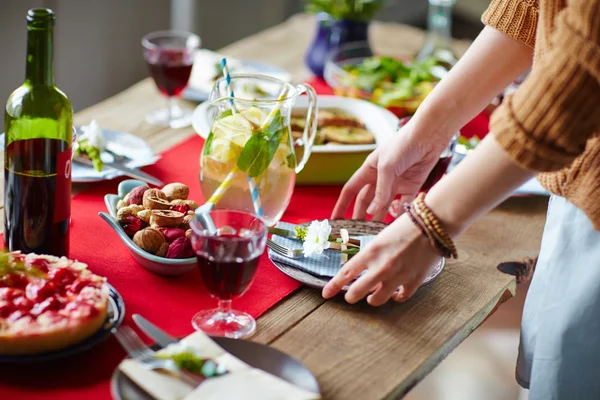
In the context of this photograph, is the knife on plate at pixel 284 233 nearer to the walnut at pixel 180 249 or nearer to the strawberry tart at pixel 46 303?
Result: the walnut at pixel 180 249

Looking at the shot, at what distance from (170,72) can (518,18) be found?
0.89 metres

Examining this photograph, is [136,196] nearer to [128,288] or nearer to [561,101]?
[128,288]

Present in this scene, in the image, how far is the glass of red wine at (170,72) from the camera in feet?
6.01

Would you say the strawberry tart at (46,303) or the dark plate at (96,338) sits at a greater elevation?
the strawberry tart at (46,303)

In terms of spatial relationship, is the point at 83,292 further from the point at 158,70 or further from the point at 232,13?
the point at 232,13

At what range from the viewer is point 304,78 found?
232cm

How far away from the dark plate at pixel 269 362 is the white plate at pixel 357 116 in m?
0.68

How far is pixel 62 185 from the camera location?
1.10 metres

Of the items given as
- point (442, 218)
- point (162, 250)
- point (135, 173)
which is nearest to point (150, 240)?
point (162, 250)

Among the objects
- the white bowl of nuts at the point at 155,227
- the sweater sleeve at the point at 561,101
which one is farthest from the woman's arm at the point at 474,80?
the white bowl of nuts at the point at 155,227

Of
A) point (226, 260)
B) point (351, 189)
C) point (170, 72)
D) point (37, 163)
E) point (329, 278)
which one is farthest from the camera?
point (170, 72)

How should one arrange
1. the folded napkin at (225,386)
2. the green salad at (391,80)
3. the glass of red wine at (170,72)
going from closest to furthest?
1. the folded napkin at (225,386)
2. the glass of red wine at (170,72)
3. the green salad at (391,80)

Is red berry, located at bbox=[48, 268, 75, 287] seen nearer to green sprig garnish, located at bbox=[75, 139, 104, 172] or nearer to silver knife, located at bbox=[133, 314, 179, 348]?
silver knife, located at bbox=[133, 314, 179, 348]

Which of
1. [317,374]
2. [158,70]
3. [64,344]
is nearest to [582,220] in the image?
[317,374]
